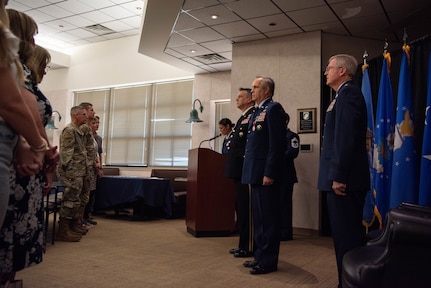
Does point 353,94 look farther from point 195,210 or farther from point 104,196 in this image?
point 104,196

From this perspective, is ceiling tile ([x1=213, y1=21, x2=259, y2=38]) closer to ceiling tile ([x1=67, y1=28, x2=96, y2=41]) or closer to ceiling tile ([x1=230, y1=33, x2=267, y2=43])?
ceiling tile ([x1=230, y1=33, x2=267, y2=43])

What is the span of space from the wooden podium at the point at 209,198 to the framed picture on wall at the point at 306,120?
1.29 meters

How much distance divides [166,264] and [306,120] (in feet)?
9.36

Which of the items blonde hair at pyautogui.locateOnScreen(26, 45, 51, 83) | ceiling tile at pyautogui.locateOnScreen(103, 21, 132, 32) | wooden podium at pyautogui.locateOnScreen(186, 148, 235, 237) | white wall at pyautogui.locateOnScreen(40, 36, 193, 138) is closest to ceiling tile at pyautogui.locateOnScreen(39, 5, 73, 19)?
ceiling tile at pyautogui.locateOnScreen(103, 21, 132, 32)

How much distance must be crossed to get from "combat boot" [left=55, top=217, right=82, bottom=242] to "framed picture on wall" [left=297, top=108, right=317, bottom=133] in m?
3.00

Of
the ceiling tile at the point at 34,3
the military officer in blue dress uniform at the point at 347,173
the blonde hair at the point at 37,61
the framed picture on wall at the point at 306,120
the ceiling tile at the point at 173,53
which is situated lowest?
the military officer in blue dress uniform at the point at 347,173

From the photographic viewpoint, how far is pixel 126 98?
323 inches

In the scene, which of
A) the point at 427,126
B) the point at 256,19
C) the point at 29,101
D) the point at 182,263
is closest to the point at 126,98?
the point at 256,19

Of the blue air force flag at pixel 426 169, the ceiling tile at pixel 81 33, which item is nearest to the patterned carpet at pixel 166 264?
the blue air force flag at pixel 426 169

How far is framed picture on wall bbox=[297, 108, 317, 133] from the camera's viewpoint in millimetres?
4777

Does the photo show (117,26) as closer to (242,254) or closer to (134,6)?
(134,6)

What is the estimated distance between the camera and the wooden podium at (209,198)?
402 cm

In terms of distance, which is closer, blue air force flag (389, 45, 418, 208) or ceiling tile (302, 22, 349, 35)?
blue air force flag (389, 45, 418, 208)

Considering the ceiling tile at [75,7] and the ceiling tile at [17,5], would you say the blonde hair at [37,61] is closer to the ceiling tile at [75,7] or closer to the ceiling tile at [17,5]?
the ceiling tile at [75,7]
